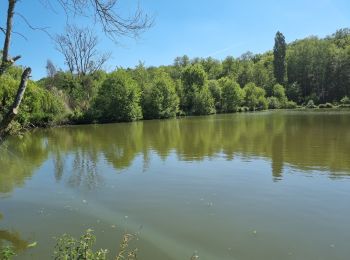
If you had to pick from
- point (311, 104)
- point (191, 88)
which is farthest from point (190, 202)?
point (311, 104)

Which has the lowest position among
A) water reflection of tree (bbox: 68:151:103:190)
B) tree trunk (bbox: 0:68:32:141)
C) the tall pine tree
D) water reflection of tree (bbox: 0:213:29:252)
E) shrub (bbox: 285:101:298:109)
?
water reflection of tree (bbox: 0:213:29:252)

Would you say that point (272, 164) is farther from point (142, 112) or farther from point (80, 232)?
point (142, 112)

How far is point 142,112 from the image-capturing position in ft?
228

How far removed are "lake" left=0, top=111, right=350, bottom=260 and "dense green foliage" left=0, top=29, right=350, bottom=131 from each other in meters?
3.30

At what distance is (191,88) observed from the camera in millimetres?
Answer: 86375

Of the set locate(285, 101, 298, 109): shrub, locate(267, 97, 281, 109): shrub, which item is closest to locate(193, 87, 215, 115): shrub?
locate(267, 97, 281, 109): shrub

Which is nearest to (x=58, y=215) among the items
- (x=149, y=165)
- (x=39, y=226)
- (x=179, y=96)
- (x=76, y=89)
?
(x=39, y=226)

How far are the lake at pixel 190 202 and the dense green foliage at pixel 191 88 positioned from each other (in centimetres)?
330

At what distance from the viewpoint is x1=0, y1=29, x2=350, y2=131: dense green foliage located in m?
53.0

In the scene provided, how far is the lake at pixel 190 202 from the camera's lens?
348 inches

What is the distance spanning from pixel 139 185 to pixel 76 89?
5379 centimetres

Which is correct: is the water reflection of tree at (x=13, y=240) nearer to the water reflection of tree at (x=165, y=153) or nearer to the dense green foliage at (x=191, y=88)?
the dense green foliage at (x=191, y=88)

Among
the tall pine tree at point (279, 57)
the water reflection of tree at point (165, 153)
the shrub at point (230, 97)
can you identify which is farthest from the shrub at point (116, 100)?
the tall pine tree at point (279, 57)

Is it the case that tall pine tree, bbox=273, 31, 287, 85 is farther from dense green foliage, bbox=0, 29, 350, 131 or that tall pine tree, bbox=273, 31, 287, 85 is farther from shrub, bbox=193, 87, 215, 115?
shrub, bbox=193, 87, 215, 115
